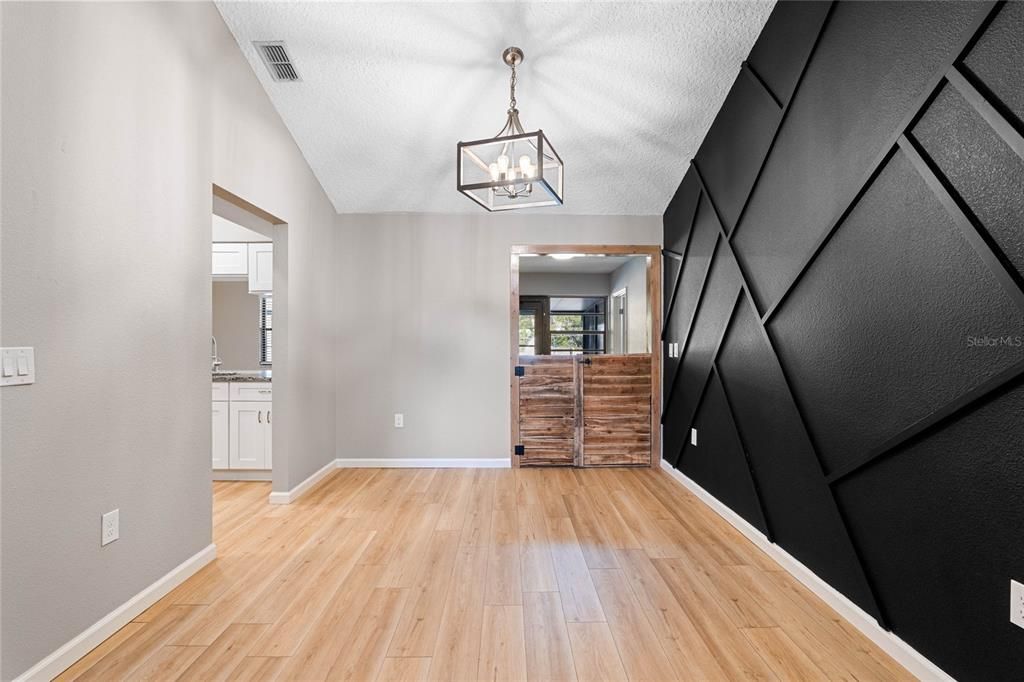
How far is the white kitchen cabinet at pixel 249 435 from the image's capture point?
13.3 feet

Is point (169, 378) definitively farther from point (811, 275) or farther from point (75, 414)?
point (811, 275)

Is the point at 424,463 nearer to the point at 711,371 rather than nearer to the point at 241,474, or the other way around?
the point at 241,474

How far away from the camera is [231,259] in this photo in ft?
15.2

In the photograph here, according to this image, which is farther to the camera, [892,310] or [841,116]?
[841,116]

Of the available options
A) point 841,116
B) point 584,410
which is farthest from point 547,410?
point 841,116

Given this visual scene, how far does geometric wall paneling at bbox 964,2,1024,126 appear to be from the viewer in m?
1.39

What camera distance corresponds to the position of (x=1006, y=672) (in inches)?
55.9

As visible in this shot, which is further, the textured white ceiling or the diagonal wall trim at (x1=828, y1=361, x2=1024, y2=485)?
the textured white ceiling

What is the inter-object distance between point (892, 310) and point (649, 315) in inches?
114

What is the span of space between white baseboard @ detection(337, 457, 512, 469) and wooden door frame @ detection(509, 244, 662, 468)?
0.54ft

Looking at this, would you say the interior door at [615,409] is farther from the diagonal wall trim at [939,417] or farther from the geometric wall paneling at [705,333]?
the diagonal wall trim at [939,417]

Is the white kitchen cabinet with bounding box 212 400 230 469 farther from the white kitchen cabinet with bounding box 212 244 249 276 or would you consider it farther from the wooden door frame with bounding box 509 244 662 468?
the wooden door frame with bounding box 509 244 662 468

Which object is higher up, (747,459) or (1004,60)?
(1004,60)

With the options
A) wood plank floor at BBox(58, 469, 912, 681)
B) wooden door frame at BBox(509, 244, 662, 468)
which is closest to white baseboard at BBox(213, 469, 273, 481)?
wood plank floor at BBox(58, 469, 912, 681)
